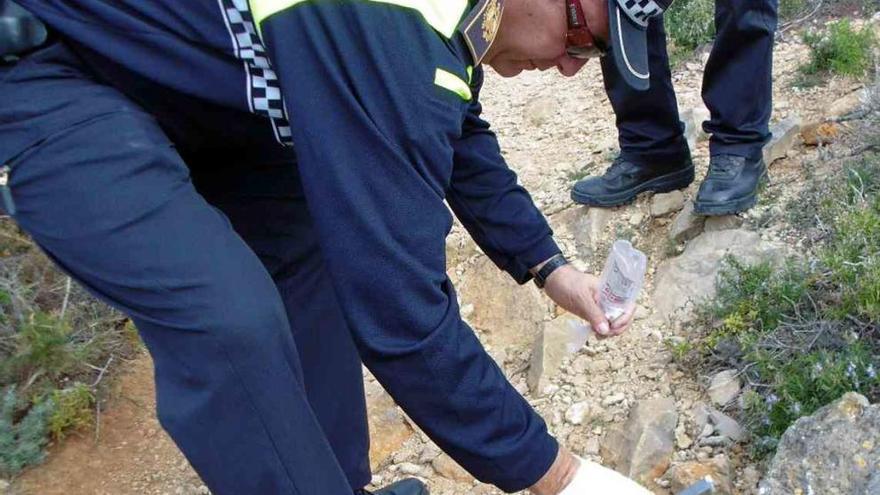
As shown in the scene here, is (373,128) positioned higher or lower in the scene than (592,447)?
higher

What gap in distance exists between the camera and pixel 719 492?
7.73 feet

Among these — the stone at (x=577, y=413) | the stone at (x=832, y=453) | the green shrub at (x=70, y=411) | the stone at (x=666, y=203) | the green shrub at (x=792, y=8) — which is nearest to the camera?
the stone at (x=832, y=453)

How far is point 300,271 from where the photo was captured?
225 centimetres

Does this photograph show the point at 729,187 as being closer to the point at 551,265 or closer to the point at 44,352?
the point at 551,265

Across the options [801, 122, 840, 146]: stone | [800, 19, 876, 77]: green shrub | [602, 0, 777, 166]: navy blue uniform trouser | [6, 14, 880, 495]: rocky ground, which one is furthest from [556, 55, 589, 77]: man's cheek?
[800, 19, 876, 77]: green shrub

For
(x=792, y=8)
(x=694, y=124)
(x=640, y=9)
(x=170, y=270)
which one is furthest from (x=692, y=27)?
(x=170, y=270)

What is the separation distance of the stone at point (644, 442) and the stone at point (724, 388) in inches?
4.8

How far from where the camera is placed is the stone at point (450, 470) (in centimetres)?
286

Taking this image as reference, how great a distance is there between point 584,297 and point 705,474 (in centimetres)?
55

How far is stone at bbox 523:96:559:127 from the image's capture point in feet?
15.6

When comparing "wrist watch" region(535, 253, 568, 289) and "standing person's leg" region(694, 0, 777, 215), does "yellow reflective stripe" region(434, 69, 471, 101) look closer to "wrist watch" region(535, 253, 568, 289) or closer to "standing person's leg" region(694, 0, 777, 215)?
"wrist watch" region(535, 253, 568, 289)

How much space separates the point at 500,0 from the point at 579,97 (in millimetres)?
3103

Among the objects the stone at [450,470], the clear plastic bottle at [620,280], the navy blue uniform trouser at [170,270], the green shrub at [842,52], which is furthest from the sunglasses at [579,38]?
the green shrub at [842,52]

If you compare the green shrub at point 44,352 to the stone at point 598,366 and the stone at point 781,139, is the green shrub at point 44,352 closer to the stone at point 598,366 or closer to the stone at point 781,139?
the stone at point 598,366
